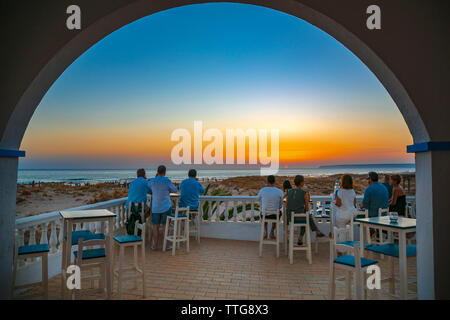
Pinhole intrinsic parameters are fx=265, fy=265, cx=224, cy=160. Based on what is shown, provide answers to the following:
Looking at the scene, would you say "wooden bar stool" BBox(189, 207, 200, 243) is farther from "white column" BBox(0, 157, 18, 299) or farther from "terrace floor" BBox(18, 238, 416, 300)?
"white column" BBox(0, 157, 18, 299)

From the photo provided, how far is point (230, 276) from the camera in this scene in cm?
394

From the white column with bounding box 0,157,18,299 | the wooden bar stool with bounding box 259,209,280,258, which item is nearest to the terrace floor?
the wooden bar stool with bounding box 259,209,280,258

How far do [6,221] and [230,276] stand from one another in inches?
112

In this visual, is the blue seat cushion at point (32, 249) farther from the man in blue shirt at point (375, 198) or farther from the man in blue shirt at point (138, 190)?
the man in blue shirt at point (375, 198)

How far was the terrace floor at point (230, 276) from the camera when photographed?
328 cm

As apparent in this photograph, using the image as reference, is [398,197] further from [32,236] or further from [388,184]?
[32,236]

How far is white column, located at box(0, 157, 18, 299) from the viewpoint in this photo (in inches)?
101

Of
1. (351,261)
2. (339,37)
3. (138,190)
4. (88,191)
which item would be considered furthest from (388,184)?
(88,191)

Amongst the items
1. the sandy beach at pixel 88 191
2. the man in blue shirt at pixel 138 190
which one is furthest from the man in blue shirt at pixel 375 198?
the sandy beach at pixel 88 191

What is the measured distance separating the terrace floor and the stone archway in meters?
1.29

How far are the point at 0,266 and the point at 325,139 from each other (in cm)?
1071

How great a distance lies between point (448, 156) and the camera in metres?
2.46
